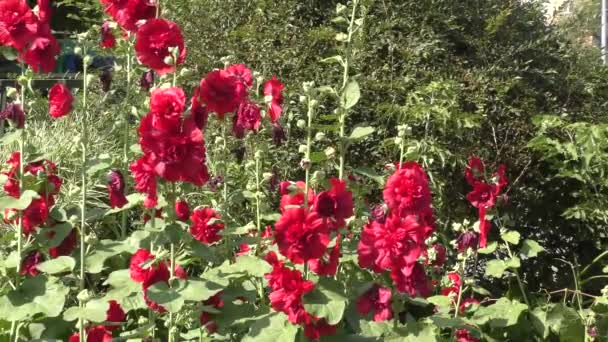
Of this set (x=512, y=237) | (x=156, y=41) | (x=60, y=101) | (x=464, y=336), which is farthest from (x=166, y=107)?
(x=512, y=237)

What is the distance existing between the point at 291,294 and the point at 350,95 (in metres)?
0.55

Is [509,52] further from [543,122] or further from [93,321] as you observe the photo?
[93,321]

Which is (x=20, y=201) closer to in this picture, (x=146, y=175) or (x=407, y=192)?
(x=146, y=175)

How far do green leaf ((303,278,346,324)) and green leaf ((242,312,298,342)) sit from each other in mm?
96

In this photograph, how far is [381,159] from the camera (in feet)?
13.4

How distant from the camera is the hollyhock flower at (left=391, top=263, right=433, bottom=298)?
1.95 m

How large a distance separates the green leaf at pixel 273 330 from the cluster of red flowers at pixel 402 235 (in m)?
0.25

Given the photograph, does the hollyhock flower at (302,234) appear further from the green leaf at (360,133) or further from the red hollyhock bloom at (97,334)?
the red hollyhock bloom at (97,334)

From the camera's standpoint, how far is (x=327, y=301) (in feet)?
6.47

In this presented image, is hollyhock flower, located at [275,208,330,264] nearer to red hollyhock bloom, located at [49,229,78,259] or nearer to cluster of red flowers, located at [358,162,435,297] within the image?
cluster of red flowers, located at [358,162,435,297]

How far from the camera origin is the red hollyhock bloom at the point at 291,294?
76.1 inches

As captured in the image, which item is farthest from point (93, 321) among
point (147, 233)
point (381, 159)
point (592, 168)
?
point (592, 168)

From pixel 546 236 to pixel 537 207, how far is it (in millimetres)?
209

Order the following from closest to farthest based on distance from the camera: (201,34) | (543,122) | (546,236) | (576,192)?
(543,122) → (576,192) → (546,236) → (201,34)
